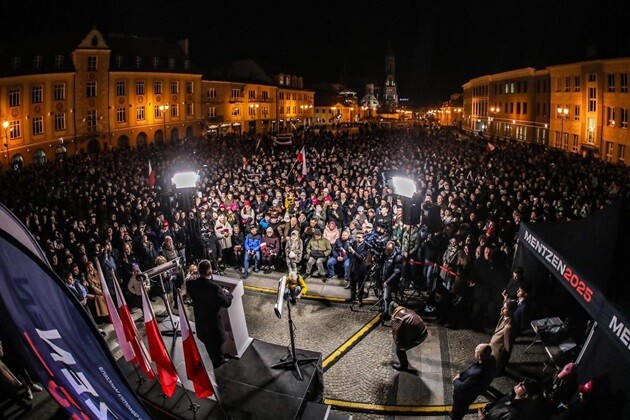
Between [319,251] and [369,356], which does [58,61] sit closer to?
[319,251]

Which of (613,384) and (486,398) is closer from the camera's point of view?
(613,384)

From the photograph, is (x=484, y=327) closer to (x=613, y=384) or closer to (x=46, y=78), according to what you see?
(x=613, y=384)

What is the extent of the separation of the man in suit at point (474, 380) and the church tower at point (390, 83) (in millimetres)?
142557

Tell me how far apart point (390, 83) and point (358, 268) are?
14183 centimetres

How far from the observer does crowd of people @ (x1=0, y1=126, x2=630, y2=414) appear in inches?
396

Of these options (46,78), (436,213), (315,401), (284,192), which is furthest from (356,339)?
(46,78)

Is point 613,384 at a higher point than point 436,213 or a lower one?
lower

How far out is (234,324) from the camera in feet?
24.9

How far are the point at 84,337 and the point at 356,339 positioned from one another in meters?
7.75

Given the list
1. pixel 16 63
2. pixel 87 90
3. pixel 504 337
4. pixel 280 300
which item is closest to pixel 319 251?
pixel 280 300

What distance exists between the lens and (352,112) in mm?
107500

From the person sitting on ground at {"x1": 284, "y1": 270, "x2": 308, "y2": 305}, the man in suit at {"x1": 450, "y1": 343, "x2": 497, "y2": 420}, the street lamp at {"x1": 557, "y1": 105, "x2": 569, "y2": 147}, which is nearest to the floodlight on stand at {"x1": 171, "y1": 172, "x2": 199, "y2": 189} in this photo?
the person sitting on ground at {"x1": 284, "y1": 270, "x2": 308, "y2": 305}

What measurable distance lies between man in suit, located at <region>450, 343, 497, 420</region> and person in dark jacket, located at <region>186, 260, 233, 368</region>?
12.4 feet

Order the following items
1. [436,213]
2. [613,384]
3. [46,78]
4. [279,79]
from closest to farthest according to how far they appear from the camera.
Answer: [613,384]
[436,213]
[46,78]
[279,79]
